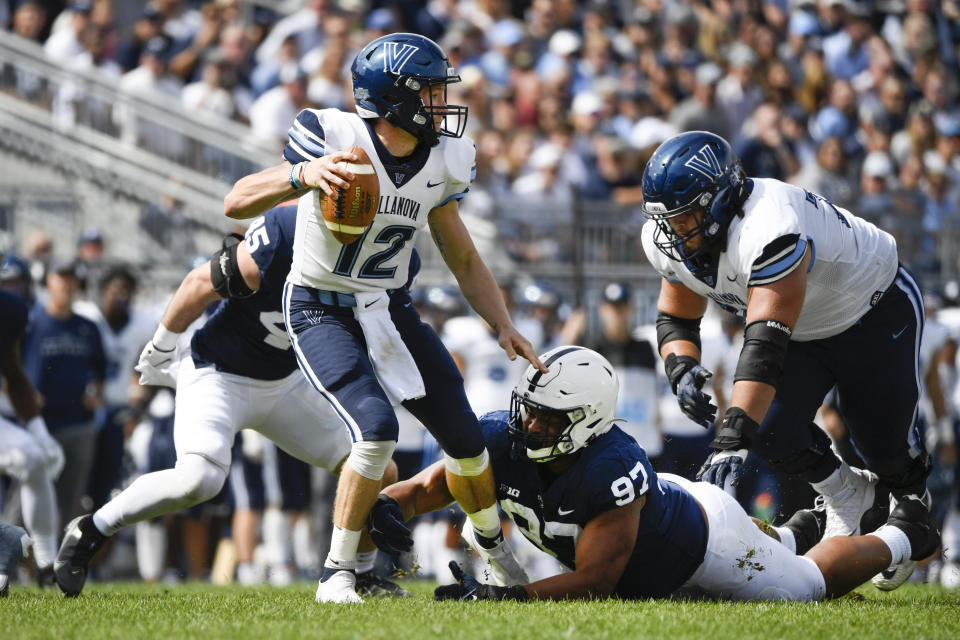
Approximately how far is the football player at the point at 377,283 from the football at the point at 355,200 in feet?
0.33

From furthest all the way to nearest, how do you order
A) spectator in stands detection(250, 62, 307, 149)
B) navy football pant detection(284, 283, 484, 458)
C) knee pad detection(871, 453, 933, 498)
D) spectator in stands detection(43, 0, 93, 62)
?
spectator in stands detection(43, 0, 93, 62), spectator in stands detection(250, 62, 307, 149), knee pad detection(871, 453, 933, 498), navy football pant detection(284, 283, 484, 458)

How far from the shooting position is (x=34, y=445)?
7.32m

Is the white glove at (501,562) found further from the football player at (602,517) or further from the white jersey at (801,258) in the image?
the white jersey at (801,258)

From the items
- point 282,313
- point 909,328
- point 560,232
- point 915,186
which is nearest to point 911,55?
point 915,186

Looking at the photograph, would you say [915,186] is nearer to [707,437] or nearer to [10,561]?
[707,437]

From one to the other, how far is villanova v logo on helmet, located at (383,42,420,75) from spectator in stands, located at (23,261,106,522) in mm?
4955

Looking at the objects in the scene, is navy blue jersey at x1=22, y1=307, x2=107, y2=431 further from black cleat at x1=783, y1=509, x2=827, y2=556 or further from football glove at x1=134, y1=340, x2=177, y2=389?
black cleat at x1=783, y1=509, x2=827, y2=556

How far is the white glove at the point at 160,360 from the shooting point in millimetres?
6188

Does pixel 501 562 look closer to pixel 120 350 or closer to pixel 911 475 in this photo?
pixel 911 475

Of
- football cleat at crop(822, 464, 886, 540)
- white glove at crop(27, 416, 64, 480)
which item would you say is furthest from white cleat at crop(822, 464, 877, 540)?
white glove at crop(27, 416, 64, 480)

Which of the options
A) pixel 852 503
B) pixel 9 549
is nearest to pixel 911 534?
pixel 852 503

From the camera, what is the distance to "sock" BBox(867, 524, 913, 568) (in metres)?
5.80

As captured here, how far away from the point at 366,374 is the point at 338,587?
861 millimetres

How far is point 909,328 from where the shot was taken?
6090 millimetres
